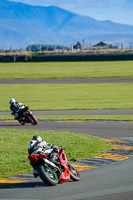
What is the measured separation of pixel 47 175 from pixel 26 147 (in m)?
5.93

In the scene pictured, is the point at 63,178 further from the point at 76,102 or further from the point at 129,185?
the point at 76,102

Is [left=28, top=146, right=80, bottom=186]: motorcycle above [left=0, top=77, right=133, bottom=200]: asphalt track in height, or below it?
above

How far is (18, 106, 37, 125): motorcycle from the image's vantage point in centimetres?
2492

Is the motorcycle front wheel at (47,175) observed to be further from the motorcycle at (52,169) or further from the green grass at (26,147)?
the green grass at (26,147)

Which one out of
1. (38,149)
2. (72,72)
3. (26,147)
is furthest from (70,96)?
(38,149)

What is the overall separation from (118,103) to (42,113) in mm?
7158

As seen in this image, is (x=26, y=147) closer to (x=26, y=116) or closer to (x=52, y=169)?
(x=52, y=169)

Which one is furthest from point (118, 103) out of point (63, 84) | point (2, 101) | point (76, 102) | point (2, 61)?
point (2, 61)

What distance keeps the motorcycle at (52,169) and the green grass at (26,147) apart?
1.85m

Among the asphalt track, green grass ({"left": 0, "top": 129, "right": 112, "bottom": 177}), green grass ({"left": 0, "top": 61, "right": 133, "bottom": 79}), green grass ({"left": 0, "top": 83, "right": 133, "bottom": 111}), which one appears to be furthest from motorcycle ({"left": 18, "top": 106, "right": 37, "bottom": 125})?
green grass ({"left": 0, "top": 61, "right": 133, "bottom": 79})

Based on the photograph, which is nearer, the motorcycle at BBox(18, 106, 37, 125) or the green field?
the green field

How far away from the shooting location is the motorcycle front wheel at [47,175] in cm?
1097

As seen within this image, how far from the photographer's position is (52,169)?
11320mm

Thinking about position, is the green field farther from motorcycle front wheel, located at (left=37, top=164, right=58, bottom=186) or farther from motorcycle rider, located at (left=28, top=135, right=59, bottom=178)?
motorcycle front wheel, located at (left=37, top=164, right=58, bottom=186)
